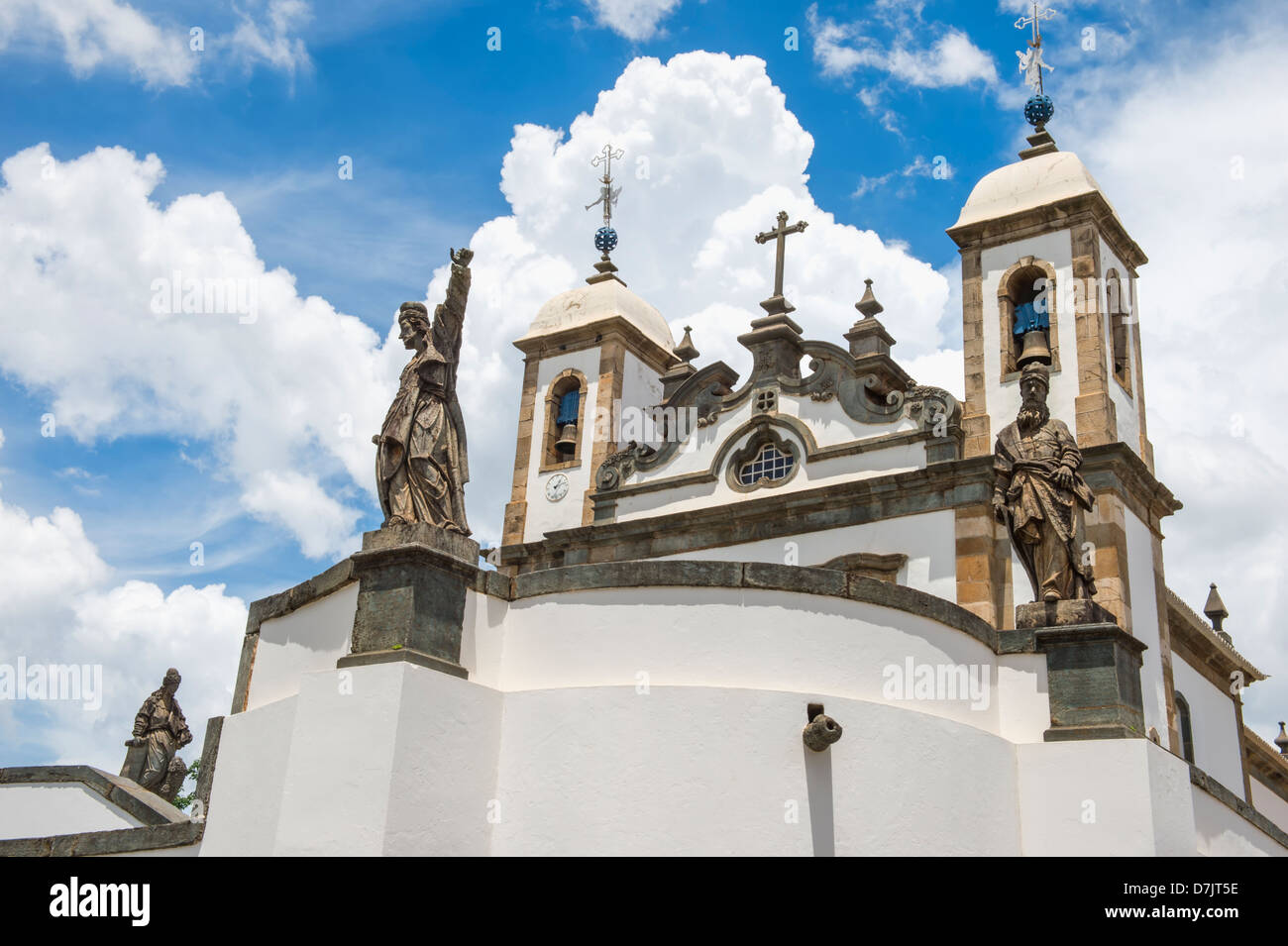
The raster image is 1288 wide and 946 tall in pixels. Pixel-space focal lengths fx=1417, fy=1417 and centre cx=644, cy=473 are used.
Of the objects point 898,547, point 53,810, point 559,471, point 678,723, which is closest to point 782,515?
point 898,547

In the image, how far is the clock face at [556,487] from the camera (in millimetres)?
24031

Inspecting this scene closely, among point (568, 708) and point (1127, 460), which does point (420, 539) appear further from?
point (1127, 460)

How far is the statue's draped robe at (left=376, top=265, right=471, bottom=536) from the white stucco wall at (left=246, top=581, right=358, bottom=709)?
0.79m

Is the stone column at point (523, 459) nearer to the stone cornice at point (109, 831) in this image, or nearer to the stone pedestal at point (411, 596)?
the stone cornice at point (109, 831)

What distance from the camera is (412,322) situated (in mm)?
11375

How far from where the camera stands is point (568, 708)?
10.0m

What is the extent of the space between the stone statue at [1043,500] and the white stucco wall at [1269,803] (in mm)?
20445

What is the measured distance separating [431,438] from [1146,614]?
12.1 metres

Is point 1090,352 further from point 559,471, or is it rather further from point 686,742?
point 686,742

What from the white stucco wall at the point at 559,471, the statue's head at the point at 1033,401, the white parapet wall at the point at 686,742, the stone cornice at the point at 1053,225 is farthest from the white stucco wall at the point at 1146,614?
the white stucco wall at the point at 559,471

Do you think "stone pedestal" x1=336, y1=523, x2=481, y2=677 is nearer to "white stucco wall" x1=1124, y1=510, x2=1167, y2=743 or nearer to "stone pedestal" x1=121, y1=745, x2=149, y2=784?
"stone pedestal" x1=121, y1=745, x2=149, y2=784

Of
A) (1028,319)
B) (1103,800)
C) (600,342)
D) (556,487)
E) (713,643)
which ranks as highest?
(600,342)
